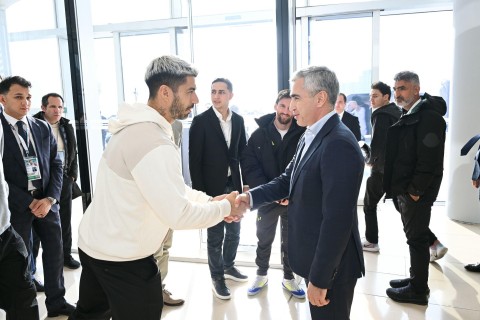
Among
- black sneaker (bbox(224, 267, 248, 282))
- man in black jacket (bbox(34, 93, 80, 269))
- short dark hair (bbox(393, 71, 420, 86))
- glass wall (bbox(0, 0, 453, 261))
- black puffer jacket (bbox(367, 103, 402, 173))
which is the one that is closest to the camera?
short dark hair (bbox(393, 71, 420, 86))

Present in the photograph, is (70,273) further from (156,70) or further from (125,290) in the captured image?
(156,70)

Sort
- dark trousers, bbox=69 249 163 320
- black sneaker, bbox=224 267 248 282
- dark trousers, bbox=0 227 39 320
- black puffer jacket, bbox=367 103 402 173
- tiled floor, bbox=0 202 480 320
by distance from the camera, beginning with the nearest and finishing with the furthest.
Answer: dark trousers, bbox=69 249 163 320, dark trousers, bbox=0 227 39 320, tiled floor, bbox=0 202 480 320, black sneaker, bbox=224 267 248 282, black puffer jacket, bbox=367 103 402 173

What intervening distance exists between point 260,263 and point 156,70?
2.05 m

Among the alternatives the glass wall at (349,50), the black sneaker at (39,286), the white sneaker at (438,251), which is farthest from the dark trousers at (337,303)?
the glass wall at (349,50)

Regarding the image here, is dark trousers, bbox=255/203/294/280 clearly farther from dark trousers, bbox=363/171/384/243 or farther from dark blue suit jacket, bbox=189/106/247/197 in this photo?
dark trousers, bbox=363/171/384/243

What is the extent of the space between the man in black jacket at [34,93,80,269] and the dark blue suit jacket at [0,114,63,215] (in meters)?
0.77

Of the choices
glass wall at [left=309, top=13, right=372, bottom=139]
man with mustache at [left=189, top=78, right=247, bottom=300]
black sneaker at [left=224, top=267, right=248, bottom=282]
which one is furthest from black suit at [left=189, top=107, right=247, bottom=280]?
glass wall at [left=309, top=13, right=372, bottom=139]

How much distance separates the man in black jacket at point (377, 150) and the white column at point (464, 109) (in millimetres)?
1346

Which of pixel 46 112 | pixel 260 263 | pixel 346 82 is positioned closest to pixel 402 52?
pixel 346 82

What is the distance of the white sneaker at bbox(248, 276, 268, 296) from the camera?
119 inches

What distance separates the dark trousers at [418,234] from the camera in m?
2.70

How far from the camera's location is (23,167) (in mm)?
2555

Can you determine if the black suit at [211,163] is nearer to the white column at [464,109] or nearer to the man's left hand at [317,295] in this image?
the man's left hand at [317,295]

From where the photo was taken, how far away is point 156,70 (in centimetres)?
162
